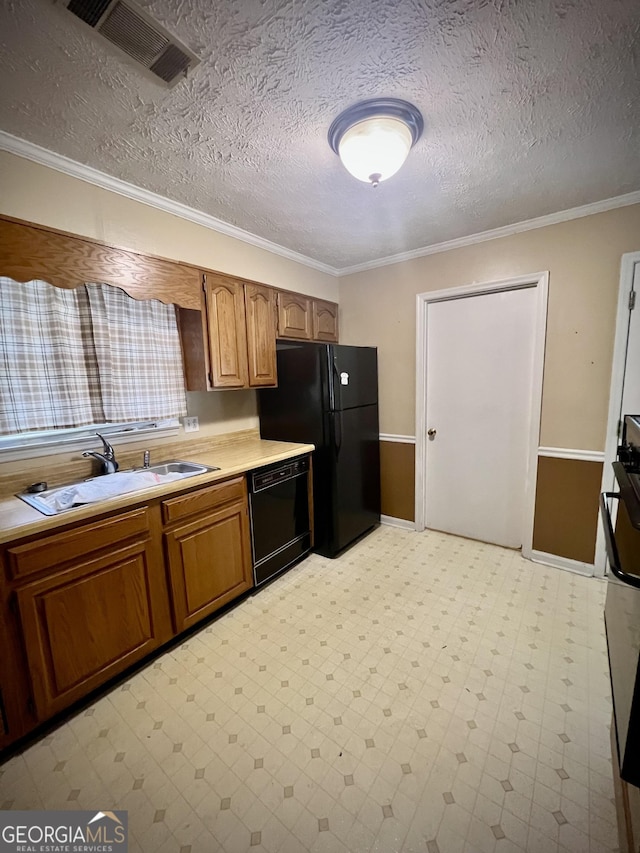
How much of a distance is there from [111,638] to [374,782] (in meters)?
1.22

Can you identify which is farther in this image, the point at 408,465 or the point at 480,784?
the point at 408,465

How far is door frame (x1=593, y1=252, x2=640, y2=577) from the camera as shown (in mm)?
2057

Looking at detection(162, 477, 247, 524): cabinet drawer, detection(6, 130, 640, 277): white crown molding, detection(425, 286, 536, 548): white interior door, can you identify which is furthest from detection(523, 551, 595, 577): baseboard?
detection(6, 130, 640, 277): white crown molding

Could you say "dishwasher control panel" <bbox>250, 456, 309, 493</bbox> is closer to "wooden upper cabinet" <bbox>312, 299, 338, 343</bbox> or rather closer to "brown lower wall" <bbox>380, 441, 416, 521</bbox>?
"brown lower wall" <bbox>380, 441, 416, 521</bbox>

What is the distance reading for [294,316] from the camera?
2.81 meters

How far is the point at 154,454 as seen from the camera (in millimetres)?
2160

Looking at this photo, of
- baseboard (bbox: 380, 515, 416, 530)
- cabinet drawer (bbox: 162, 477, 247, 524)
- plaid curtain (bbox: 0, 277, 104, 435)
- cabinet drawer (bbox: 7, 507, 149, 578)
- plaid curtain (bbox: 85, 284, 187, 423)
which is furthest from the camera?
baseboard (bbox: 380, 515, 416, 530)

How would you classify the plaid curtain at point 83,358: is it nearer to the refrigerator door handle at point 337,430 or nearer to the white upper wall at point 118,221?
the white upper wall at point 118,221

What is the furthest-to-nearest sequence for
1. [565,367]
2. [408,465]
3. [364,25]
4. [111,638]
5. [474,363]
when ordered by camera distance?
[408,465] → [474,363] → [565,367] → [111,638] → [364,25]

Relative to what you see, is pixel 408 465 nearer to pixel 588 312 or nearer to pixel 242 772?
pixel 588 312

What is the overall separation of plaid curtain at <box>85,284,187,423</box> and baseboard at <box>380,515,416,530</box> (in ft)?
6.83

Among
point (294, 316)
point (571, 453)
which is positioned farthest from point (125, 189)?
point (571, 453)

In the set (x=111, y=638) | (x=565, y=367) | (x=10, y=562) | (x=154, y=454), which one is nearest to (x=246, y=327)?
(x=154, y=454)

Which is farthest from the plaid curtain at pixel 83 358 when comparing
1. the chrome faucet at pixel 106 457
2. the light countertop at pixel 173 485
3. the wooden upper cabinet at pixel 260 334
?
the wooden upper cabinet at pixel 260 334
